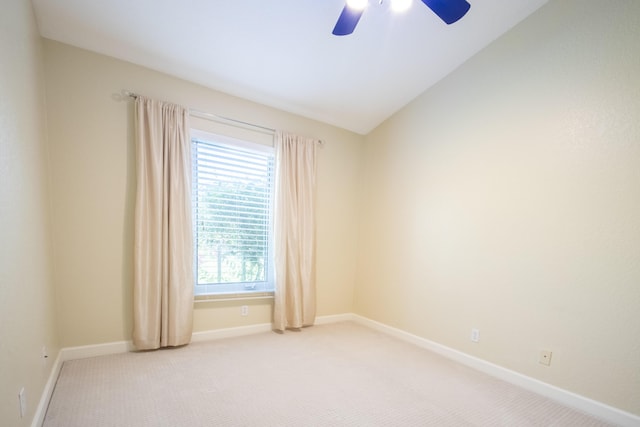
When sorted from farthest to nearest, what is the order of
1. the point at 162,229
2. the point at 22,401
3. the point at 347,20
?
the point at 162,229 → the point at 347,20 → the point at 22,401

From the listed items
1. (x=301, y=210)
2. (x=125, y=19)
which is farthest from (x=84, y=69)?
(x=301, y=210)

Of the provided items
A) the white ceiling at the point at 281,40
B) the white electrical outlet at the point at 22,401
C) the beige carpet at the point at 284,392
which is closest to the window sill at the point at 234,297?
the beige carpet at the point at 284,392

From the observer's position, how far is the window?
274 cm

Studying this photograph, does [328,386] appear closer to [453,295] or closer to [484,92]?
[453,295]

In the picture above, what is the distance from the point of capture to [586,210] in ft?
6.15

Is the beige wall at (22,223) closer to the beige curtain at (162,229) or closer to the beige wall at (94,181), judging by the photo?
the beige wall at (94,181)

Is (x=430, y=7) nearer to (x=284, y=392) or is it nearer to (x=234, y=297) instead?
(x=284, y=392)

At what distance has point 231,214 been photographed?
2.90 metres

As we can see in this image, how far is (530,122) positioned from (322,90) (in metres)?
1.95

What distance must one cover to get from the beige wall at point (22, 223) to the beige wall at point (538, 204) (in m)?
2.99

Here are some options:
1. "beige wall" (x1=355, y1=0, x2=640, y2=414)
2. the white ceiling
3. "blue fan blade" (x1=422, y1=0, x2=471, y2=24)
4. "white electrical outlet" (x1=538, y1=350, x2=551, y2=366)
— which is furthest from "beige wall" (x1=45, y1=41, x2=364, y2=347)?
"white electrical outlet" (x1=538, y1=350, x2=551, y2=366)

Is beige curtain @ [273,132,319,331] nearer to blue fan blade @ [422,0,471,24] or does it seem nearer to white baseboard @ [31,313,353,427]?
white baseboard @ [31,313,353,427]

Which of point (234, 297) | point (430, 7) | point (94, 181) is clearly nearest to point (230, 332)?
point (234, 297)

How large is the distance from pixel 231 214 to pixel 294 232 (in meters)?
0.74
